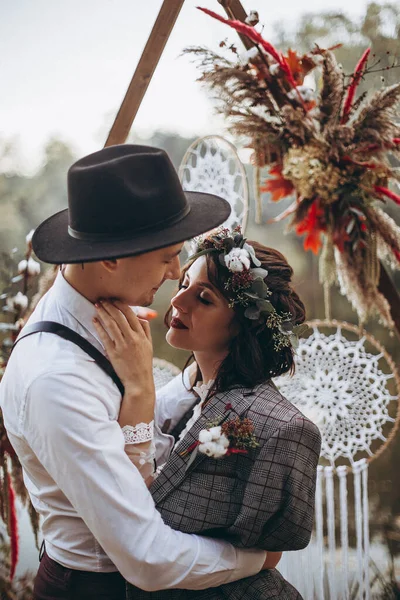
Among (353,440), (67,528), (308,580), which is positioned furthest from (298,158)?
(308,580)

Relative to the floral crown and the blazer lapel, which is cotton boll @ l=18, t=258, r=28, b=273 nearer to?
the floral crown

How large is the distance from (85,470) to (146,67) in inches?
76.5

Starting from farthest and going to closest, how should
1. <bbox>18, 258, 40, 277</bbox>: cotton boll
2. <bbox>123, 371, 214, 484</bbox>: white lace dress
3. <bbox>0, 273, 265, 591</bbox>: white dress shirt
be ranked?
<bbox>18, 258, 40, 277</bbox>: cotton boll → <bbox>123, 371, 214, 484</bbox>: white lace dress → <bbox>0, 273, 265, 591</bbox>: white dress shirt

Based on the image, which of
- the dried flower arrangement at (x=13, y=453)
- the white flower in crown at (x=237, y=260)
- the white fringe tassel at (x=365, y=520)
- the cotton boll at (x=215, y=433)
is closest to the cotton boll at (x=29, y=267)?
the dried flower arrangement at (x=13, y=453)

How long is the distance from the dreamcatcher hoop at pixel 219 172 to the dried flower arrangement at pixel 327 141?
0.37 metres

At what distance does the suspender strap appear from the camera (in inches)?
61.0

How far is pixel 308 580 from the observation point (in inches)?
111

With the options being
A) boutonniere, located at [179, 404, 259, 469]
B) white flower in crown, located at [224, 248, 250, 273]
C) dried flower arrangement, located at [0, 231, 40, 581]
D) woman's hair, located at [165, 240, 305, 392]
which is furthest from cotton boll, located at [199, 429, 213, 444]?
dried flower arrangement, located at [0, 231, 40, 581]

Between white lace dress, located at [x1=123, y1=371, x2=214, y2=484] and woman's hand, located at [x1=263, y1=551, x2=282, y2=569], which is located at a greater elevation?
white lace dress, located at [x1=123, y1=371, x2=214, y2=484]

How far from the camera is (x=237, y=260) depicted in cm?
180

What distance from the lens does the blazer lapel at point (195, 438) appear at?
1671 millimetres

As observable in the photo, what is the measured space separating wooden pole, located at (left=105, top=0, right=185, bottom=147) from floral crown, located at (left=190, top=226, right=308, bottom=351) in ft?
3.90

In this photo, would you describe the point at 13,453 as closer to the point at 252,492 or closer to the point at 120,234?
the point at 252,492

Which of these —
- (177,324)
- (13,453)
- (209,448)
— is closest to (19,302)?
(13,453)
